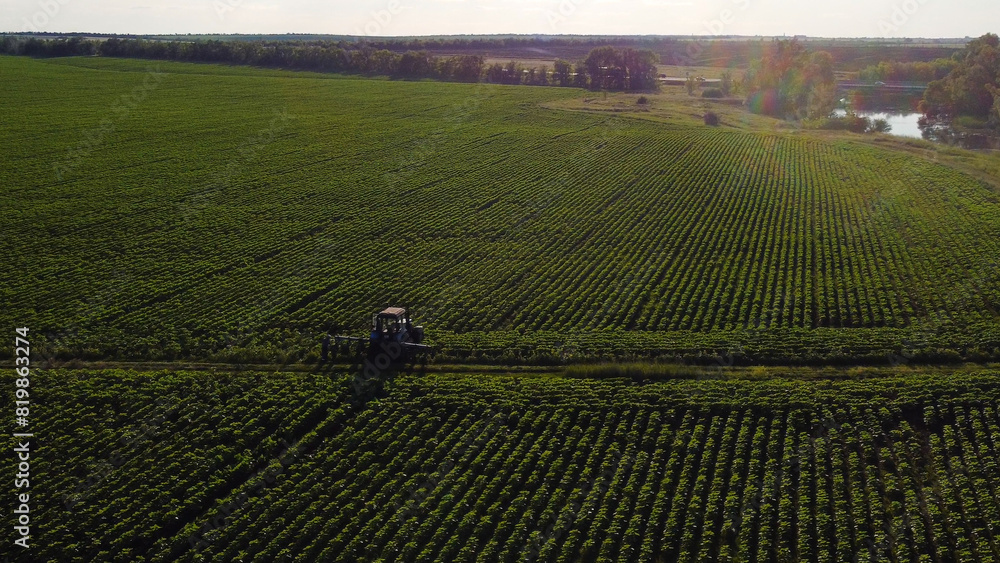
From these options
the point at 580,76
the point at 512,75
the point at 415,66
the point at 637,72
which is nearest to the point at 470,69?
the point at 512,75

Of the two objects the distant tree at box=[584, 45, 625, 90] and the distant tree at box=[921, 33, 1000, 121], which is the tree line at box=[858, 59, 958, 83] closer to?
the distant tree at box=[921, 33, 1000, 121]

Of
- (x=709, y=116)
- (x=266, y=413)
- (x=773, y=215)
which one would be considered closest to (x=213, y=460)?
(x=266, y=413)

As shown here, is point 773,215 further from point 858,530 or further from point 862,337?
point 858,530

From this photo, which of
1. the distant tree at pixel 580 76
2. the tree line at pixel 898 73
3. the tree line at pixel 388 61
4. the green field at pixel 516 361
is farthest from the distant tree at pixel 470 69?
the green field at pixel 516 361

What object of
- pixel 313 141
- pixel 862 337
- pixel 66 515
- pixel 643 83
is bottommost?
pixel 66 515

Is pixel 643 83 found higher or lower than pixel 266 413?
higher

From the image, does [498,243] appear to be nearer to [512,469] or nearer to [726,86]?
[512,469]
